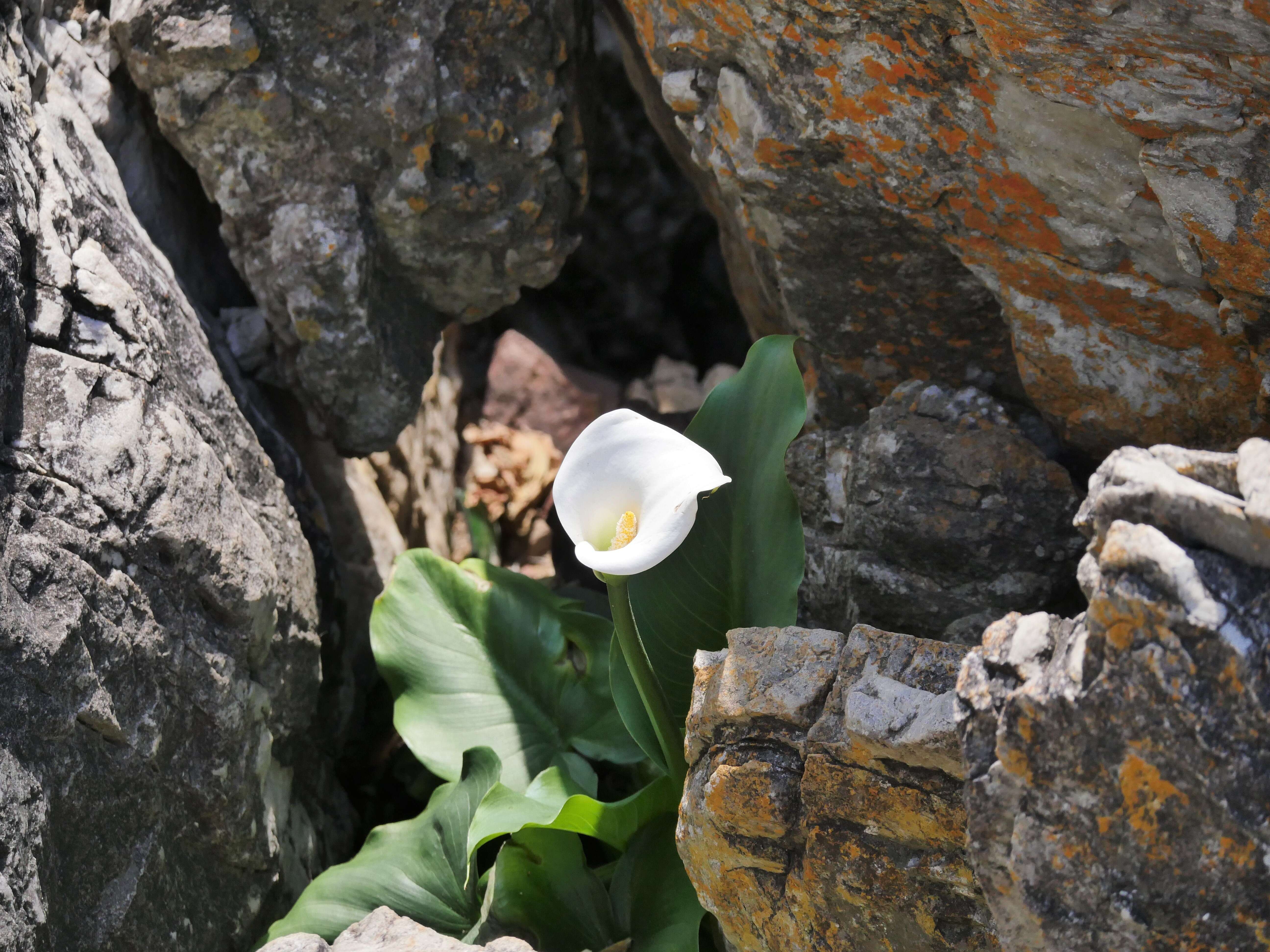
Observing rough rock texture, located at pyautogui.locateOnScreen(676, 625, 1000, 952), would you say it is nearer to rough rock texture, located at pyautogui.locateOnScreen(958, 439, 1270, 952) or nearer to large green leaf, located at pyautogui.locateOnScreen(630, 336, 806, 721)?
rough rock texture, located at pyautogui.locateOnScreen(958, 439, 1270, 952)

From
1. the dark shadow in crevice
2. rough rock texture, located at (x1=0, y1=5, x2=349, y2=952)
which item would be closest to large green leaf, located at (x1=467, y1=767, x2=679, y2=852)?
rough rock texture, located at (x1=0, y1=5, x2=349, y2=952)

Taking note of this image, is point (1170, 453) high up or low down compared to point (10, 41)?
down

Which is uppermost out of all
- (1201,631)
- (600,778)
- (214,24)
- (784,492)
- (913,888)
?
(214,24)

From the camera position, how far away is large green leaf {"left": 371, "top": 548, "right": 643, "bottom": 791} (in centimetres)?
152

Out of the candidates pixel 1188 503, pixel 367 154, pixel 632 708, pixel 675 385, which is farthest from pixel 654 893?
pixel 675 385

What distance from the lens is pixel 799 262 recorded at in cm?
138

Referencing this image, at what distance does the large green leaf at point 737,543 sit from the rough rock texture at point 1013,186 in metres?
0.19

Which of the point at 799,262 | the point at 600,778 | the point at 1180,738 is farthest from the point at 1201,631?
the point at 600,778

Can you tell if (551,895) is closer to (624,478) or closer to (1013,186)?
(624,478)

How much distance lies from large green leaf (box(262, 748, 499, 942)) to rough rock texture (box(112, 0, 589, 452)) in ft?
2.27

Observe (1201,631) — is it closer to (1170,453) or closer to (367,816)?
(1170,453)

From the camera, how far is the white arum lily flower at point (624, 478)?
3.29 feet

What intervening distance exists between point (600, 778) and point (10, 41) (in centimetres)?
147

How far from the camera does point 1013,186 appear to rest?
111 cm
